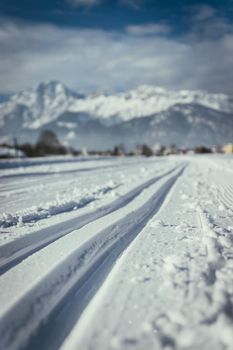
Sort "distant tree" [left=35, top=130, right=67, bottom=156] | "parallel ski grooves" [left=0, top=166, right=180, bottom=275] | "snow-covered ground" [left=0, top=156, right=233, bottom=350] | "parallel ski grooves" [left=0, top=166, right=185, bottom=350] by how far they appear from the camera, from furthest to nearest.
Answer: "distant tree" [left=35, top=130, right=67, bottom=156] → "parallel ski grooves" [left=0, top=166, right=180, bottom=275] → "parallel ski grooves" [left=0, top=166, right=185, bottom=350] → "snow-covered ground" [left=0, top=156, right=233, bottom=350]

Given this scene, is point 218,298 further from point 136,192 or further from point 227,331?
point 136,192

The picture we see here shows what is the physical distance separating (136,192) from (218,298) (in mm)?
7984

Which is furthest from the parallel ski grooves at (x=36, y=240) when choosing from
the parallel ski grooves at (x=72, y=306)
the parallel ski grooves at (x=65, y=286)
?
the parallel ski grooves at (x=72, y=306)

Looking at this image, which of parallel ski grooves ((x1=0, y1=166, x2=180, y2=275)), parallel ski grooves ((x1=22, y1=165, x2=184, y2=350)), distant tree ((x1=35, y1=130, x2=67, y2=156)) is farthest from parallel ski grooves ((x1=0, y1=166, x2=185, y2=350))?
distant tree ((x1=35, y1=130, x2=67, y2=156))

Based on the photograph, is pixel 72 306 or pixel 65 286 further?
pixel 65 286

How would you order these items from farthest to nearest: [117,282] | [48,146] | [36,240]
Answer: [48,146] < [36,240] < [117,282]

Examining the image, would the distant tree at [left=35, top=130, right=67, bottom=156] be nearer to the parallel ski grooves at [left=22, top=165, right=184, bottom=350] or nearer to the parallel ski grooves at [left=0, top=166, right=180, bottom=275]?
the parallel ski grooves at [left=0, top=166, right=180, bottom=275]

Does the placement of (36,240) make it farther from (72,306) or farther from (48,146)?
(48,146)

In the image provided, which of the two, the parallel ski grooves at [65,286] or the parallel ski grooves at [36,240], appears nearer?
the parallel ski grooves at [65,286]

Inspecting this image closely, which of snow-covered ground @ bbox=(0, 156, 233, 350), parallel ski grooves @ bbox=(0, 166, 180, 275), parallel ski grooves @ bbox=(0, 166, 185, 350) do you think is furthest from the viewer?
parallel ski grooves @ bbox=(0, 166, 180, 275)

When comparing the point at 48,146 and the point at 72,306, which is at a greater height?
the point at 48,146

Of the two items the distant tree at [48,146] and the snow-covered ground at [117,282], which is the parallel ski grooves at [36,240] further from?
the distant tree at [48,146]

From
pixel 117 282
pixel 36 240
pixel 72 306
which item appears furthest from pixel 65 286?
pixel 36 240

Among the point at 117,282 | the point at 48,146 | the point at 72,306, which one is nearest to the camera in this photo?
the point at 72,306
